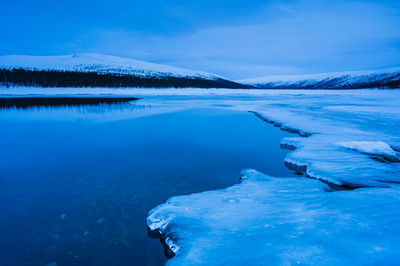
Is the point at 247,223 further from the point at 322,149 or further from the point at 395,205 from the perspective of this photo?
the point at 322,149

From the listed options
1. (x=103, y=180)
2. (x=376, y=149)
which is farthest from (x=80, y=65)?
(x=376, y=149)

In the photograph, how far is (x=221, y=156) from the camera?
533cm

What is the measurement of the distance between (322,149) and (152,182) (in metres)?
3.46

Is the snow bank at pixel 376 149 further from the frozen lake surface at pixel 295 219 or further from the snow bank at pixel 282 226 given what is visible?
the snow bank at pixel 282 226

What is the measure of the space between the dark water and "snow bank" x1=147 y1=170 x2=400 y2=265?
39 cm

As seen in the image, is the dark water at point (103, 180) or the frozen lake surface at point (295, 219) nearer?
the frozen lake surface at point (295, 219)

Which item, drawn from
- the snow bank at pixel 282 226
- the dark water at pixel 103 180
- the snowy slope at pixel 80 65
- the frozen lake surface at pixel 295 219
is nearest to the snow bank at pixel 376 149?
the frozen lake surface at pixel 295 219

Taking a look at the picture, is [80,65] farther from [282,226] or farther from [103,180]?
[282,226]

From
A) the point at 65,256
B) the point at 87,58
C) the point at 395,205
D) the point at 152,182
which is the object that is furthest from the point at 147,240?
the point at 87,58

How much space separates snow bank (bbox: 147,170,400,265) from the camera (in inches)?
75.0

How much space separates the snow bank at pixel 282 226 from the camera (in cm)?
190

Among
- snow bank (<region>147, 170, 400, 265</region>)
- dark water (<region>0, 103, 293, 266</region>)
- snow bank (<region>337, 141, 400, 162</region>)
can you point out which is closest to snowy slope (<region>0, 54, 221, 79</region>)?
dark water (<region>0, 103, 293, 266</region>)

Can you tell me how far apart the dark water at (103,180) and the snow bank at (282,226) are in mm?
385

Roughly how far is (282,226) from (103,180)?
283cm
